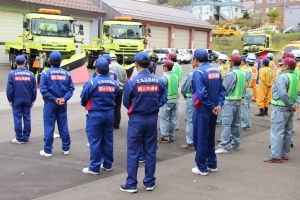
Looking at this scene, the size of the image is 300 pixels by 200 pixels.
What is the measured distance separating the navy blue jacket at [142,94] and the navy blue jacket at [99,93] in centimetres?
71

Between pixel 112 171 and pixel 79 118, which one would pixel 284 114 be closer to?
pixel 112 171

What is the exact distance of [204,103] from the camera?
262 inches

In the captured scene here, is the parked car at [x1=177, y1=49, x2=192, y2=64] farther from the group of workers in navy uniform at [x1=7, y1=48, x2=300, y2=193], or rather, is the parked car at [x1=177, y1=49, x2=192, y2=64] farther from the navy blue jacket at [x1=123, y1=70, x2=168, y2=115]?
the navy blue jacket at [x1=123, y1=70, x2=168, y2=115]

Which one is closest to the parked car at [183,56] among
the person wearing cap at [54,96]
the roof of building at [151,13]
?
the roof of building at [151,13]

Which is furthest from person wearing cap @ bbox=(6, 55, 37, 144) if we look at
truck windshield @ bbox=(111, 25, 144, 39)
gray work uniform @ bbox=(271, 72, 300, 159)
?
truck windshield @ bbox=(111, 25, 144, 39)

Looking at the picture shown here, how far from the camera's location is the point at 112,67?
962 cm

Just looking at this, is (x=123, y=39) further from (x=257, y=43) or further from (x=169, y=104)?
(x=169, y=104)

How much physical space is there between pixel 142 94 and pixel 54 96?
2.36 metres

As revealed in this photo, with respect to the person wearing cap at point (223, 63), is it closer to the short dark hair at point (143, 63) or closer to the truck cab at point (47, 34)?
the short dark hair at point (143, 63)

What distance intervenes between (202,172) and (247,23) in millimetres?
72900

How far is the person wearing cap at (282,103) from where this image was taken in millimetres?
7492

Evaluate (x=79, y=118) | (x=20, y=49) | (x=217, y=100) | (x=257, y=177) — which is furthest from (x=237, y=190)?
(x=20, y=49)

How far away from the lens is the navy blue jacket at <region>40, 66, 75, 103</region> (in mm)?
7516

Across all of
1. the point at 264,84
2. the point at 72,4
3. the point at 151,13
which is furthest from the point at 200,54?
the point at 151,13
